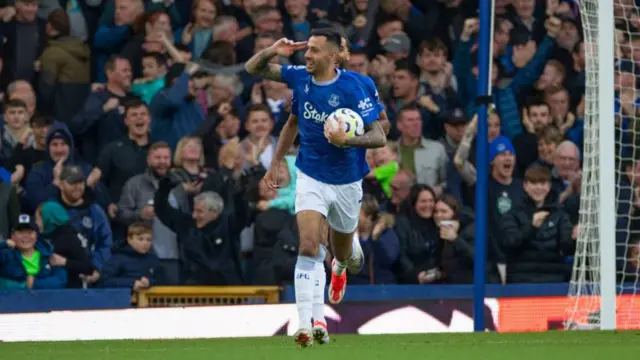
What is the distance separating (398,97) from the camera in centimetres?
1764

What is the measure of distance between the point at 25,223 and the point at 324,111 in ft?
17.1

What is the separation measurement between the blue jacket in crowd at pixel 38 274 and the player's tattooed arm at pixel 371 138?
5511 millimetres

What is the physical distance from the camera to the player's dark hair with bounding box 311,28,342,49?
10891 millimetres

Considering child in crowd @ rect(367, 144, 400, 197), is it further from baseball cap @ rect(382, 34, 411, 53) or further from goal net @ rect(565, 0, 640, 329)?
goal net @ rect(565, 0, 640, 329)

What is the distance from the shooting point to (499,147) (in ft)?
56.3

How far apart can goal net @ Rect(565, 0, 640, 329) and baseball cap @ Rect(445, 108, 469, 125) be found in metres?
1.93

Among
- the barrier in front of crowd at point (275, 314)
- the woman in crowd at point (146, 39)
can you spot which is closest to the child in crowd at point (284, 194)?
the barrier in front of crowd at point (275, 314)

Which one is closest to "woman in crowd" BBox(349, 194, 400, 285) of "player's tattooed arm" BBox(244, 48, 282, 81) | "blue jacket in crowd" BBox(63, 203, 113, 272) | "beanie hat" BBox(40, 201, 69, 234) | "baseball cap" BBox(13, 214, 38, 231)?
"blue jacket in crowd" BBox(63, 203, 113, 272)

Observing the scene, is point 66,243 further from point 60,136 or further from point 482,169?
point 482,169

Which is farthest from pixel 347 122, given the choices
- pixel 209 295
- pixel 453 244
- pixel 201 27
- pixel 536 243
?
pixel 201 27

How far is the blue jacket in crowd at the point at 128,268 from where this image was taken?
15.4 meters

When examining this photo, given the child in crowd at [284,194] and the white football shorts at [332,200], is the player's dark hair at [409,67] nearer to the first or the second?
the child in crowd at [284,194]

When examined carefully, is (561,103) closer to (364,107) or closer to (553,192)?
(553,192)

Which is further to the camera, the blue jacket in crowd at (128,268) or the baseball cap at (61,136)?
the baseball cap at (61,136)
